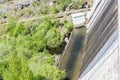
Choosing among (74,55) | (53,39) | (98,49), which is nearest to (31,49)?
(53,39)

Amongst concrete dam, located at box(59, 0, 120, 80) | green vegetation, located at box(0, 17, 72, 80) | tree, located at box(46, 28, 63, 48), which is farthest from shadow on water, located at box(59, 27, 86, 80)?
tree, located at box(46, 28, 63, 48)

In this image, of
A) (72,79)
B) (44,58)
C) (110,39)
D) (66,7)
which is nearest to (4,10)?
(66,7)

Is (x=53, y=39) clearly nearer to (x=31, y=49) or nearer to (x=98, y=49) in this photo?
(x=31, y=49)

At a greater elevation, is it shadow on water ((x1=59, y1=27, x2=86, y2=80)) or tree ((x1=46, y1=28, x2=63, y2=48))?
tree ((x1=46, y1=28, x2=63, y2=48))

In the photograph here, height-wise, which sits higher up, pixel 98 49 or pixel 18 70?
pixel 98 49

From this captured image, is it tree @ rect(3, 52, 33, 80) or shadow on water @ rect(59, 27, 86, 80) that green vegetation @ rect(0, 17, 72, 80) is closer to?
tree @ rect(3, 52, 33, 80)

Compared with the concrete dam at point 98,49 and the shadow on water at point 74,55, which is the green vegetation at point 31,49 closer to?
the shadow on water at point 74,55
